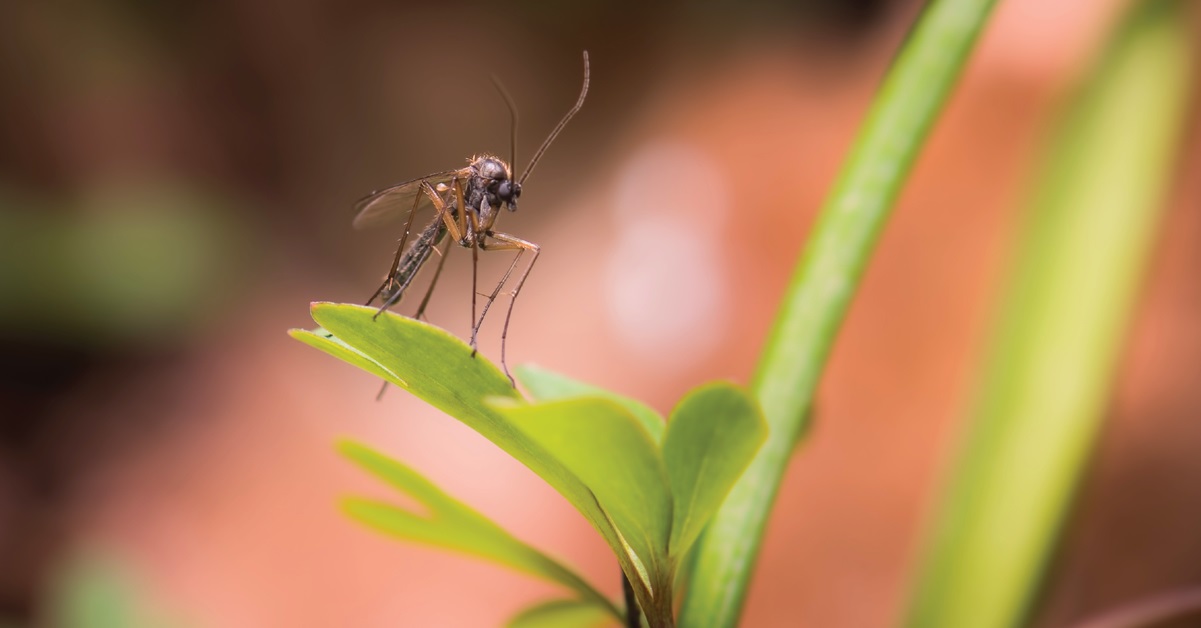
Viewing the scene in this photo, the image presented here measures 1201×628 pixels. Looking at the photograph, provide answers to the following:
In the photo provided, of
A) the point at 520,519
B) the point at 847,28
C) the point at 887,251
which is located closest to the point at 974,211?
the point at 887,251

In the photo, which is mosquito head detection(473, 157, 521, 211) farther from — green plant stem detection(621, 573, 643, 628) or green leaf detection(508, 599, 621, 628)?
green plant stem detection(621, 573, 643, 628)

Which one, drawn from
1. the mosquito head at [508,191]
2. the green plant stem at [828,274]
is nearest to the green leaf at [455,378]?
the green plant stem at [828,274]

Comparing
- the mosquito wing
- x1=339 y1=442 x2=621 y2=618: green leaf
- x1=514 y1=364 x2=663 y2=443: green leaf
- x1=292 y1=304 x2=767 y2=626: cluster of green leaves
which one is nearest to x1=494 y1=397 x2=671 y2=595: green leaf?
x1=292 y1=304 x2=767 y2=626: cluster of green leaves

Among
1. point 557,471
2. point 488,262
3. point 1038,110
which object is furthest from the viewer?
point 488,262

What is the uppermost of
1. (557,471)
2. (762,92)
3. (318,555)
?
(762,92)

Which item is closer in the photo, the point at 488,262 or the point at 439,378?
the point at 439,378

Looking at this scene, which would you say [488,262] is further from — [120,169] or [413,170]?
[120,169]
